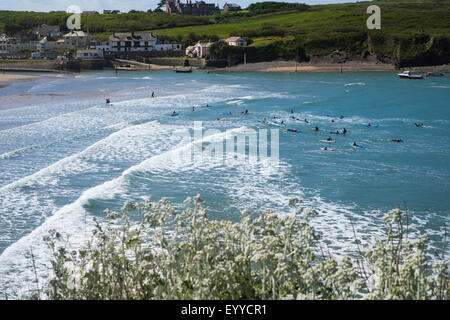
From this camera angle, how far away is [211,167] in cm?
2527

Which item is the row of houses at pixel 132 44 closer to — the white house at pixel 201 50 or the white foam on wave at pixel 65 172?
the white house at pixel 201 50

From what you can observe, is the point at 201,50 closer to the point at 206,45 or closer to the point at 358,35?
the point at 206,45

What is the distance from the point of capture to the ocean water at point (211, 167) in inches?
672

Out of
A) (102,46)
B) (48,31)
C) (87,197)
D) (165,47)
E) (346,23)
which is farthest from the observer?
(48,31)

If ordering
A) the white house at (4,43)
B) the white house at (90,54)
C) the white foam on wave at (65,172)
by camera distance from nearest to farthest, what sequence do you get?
the white foam on wave at (65,172) → the white house at (90,54) → the white house at (4,43)

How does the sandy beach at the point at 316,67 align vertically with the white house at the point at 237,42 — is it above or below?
below

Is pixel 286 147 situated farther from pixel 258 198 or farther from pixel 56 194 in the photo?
pixel 56 194

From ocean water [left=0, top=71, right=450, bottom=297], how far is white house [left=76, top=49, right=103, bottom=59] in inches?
2647

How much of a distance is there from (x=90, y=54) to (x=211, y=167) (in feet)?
333

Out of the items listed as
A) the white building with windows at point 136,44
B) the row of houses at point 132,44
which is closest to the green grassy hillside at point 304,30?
the white building with windows at point 136,44

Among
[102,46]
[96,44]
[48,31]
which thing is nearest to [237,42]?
[102,46]

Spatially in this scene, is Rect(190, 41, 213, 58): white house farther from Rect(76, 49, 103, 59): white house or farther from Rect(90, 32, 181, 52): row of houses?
Rect(76, 49, 103, 59): white house

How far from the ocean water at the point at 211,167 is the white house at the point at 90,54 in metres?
67.2

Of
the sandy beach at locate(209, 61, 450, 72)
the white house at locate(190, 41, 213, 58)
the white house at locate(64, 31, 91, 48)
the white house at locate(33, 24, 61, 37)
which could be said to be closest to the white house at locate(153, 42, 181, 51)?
the white house at locate(190, 41, 213, 58)
